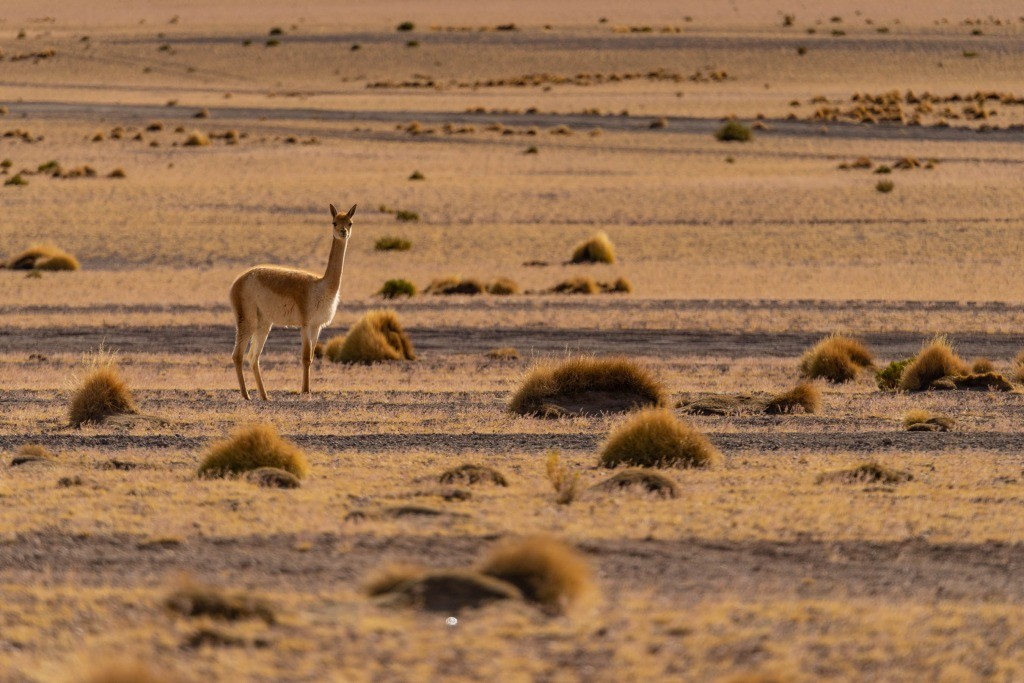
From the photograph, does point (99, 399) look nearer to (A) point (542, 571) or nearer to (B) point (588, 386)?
(B) point (588, 386)

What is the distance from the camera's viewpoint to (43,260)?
2894cm

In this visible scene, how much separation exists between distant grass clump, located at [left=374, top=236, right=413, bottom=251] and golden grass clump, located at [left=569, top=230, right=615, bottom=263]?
12.3 feet

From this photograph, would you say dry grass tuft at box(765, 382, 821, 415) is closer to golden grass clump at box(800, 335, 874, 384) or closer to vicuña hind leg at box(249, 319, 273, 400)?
golden grass clump at box(800, 335, 874, 384)

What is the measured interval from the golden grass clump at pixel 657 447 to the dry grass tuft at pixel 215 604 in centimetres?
470

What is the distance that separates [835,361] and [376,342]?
17.5 ft

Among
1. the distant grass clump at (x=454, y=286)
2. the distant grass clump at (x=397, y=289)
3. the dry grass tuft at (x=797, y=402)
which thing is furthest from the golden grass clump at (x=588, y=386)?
the distant grass clump at (x=454, y=286)

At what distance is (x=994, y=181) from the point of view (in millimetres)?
41250

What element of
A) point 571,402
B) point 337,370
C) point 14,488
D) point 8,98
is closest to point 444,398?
point 571,402

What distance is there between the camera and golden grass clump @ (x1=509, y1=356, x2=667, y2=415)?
13.9 meters

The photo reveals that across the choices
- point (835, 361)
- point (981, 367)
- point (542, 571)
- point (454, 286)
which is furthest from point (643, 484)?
point (454, 286)

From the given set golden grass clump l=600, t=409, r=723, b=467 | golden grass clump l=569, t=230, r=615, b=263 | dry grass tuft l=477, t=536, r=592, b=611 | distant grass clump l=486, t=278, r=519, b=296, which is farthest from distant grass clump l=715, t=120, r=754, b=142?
dry grass tuft l=477, t=536, r=592, b=611

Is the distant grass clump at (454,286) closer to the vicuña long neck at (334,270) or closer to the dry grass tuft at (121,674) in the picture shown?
the vicuña long neck at (334,270)

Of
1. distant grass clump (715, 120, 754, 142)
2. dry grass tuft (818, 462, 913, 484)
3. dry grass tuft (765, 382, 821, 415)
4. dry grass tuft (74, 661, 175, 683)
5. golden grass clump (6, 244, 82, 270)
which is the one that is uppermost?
distant grass clump (715, 120, 754, 142)

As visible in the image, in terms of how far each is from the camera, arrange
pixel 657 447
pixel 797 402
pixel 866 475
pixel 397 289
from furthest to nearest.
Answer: pixel 397 289 < pixel 797 402 < pixel 657 447 < pixel 866 475
